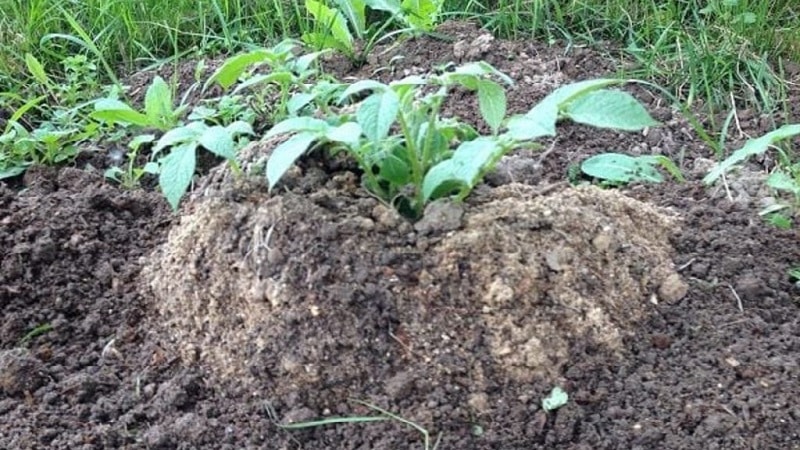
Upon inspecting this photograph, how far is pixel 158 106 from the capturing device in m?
2.14

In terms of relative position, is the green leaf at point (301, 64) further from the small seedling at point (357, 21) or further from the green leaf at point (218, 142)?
the small seedling at point (357, 21)

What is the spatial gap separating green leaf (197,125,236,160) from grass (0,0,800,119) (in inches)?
42.7

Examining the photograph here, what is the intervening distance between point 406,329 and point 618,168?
2.04ft

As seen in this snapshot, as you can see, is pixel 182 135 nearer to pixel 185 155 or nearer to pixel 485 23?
pixel 185 155

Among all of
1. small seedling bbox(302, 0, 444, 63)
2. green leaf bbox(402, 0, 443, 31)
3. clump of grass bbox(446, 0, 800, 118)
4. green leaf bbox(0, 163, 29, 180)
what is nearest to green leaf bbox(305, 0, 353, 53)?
small seedling bbox(302, 0, 444, 63)

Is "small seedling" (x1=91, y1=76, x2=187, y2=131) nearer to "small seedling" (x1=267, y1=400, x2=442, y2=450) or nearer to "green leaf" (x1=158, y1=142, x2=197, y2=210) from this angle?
"green leaf" (x1=158, y1=142, x2=197, y2=210)

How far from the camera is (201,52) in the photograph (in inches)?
113

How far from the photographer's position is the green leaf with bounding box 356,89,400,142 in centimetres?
170

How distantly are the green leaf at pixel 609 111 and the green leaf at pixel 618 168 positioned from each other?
0.38 m

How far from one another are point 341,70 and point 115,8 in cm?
68

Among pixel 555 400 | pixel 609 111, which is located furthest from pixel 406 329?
pixel 609 111

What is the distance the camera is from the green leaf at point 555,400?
69.6 inches

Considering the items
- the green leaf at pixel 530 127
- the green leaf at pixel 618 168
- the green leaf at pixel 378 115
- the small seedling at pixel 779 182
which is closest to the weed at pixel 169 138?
the green leaf at pixel 378 115

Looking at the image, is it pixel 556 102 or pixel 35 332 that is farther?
pixel 35 332
